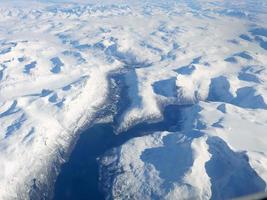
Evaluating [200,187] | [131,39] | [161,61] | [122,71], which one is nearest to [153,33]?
[131,39]

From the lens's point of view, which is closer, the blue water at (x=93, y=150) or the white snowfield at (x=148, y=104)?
the blue water at (x=93, y=150)

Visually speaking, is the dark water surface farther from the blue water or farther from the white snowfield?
the white snowfield

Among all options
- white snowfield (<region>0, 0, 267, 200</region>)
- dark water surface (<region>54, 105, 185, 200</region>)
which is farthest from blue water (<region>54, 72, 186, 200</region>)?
white snowfield (<region>0, 0, 267, 200</region>)

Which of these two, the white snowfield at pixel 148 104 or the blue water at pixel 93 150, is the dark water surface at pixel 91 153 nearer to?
the blue water at pixel 93 150

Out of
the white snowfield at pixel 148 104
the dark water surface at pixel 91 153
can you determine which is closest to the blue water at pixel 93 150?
the dark water surface at pixel 91 153

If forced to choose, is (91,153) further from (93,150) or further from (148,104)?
(148,104)

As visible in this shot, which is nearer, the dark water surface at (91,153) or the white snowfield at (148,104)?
the dark water surface at (91,153)

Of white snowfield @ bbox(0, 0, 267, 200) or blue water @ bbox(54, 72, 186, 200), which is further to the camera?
white snowfield @ bbox(0, 0, 267, 200)

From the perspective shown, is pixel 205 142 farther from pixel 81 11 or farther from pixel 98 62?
pixel 81 11

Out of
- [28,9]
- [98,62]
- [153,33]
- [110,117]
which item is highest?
[110,117]
